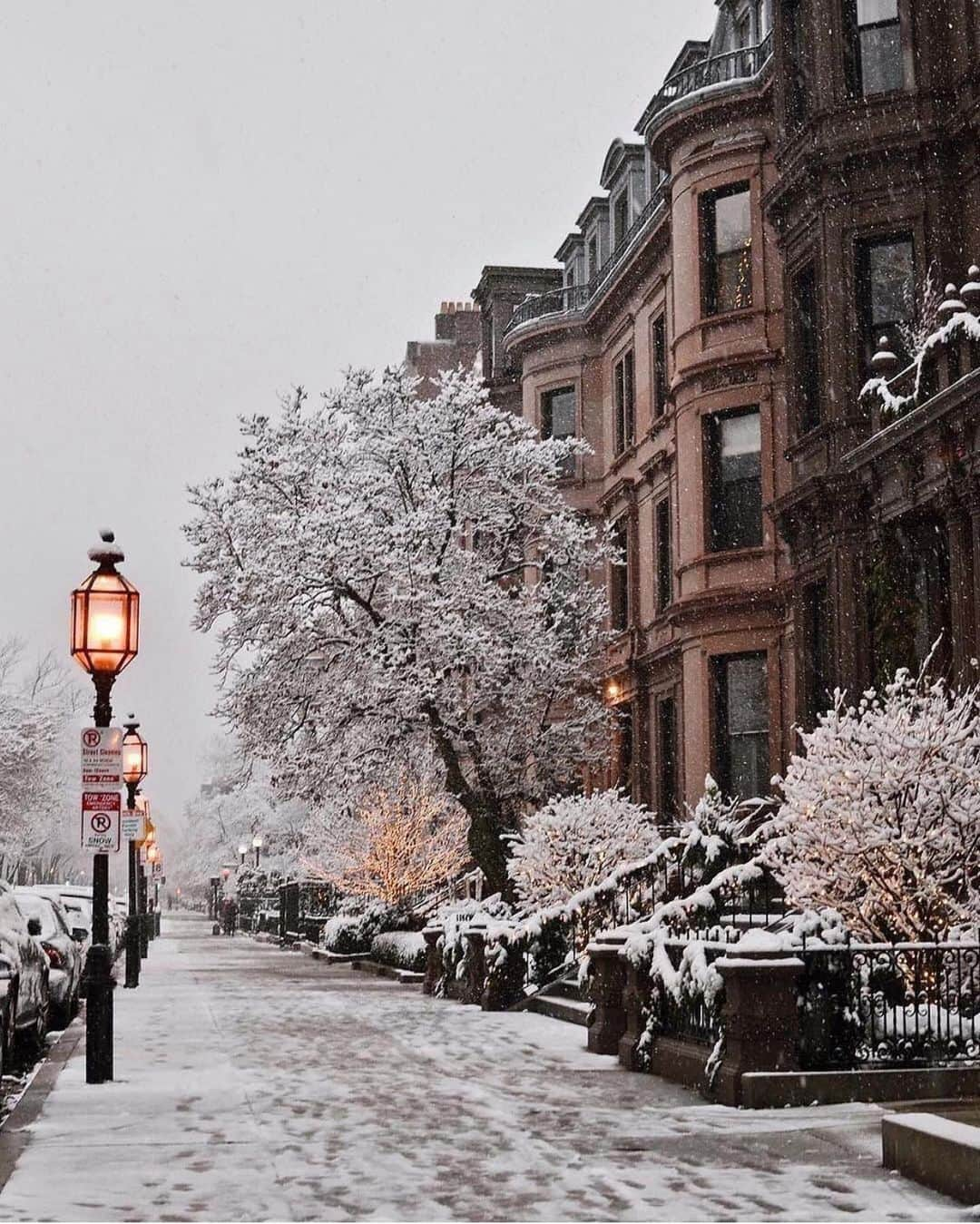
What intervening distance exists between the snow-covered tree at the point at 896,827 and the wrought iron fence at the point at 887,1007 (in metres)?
0.74

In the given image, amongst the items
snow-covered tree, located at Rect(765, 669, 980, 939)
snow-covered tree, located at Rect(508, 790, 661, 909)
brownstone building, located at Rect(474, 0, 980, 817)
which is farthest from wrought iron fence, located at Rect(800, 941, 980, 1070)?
snow-covered tree, located at Rect(508, 790, 661, 909)

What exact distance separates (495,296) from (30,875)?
270 feet

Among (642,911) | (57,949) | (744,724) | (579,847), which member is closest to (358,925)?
(744,724)

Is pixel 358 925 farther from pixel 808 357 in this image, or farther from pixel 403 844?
pixel 808 357

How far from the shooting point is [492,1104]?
12.4 metres

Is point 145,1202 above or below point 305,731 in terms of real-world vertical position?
below

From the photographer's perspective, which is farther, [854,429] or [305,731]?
[305,731]

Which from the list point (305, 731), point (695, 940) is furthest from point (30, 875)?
point (695, 940)

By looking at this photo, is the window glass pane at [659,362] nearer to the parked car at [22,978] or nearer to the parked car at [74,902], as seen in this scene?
the parked car at [74,902]

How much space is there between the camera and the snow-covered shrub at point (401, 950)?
98.6 ft

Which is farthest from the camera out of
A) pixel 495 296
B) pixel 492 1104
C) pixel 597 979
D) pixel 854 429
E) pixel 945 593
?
pixel 495 296

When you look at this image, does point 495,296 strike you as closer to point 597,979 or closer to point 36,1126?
point 597,979

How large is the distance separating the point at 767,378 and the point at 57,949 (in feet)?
47.7

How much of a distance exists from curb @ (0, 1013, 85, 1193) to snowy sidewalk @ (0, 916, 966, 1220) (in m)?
0.10
